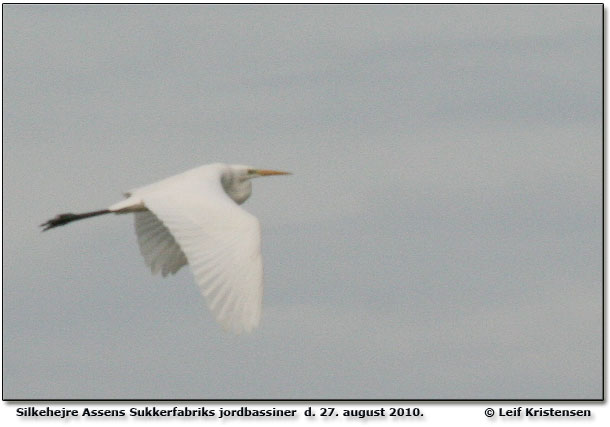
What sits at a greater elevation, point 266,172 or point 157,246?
point 266,172

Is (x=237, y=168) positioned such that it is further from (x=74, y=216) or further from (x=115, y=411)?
(x=115, y=411)

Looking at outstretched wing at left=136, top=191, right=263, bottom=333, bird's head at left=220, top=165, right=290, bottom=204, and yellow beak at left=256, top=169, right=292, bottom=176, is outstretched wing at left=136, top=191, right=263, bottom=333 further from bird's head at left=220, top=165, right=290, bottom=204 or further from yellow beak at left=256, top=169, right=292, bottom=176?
yellow beak at left=256, top=169, right=292, bottom=176

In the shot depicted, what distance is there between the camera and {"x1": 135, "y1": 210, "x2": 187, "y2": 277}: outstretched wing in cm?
2122

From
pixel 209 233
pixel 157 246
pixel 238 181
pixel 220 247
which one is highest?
pixel 238 181

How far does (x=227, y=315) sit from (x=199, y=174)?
4654 mm

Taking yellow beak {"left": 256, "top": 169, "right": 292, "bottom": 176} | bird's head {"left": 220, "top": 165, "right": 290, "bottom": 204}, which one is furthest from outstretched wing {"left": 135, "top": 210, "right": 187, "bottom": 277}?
yellow beak {"left": 256, "top": 169, "right": 292, "bottom": 176}

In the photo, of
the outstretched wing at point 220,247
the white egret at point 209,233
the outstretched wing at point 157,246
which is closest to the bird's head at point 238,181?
the white egret at point 209,233

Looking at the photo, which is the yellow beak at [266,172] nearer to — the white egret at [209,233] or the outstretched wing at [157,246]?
the white egret at [209,233]

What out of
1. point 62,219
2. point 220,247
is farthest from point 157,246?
point 220,247

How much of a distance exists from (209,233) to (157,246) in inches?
140

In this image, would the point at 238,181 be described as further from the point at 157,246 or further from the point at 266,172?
the point at 157,246

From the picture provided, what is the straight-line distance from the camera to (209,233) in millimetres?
17891

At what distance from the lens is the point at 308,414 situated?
741 inches

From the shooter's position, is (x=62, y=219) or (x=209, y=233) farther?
(x=62, y=219)
